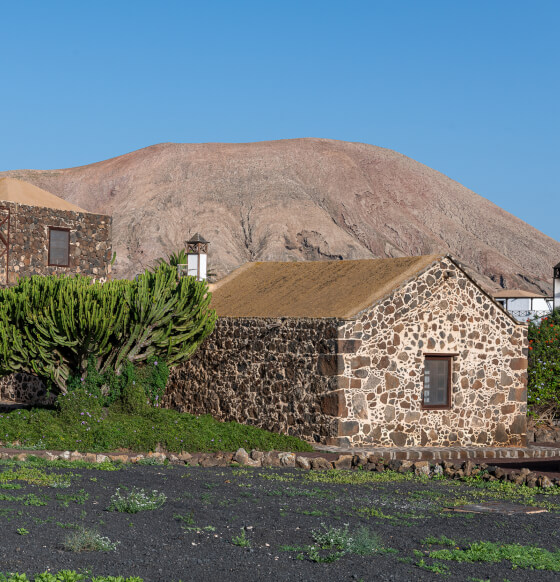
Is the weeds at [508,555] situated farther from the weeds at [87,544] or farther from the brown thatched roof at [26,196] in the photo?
the brown thatched roof at [26,196]

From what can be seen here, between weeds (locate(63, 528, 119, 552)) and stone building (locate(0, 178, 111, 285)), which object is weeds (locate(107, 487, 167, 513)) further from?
stone building (locate(0, 178, 111, 285))

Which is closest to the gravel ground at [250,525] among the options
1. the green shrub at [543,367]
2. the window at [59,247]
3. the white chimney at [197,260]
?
the green shrub at [543,367]

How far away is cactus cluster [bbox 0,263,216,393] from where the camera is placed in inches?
690

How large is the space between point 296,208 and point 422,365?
7322cm

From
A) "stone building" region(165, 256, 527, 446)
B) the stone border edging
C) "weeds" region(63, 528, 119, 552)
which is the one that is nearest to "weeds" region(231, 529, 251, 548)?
"weeds" region(63, 528, 119, 552)

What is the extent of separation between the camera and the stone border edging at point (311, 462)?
1313 cm

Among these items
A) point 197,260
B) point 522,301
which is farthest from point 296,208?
point 197,260

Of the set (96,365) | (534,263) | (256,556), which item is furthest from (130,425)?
(534,263)

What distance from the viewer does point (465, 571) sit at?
280 inches

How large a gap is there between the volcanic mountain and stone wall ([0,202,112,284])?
1899 inches

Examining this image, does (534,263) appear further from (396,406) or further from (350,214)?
(396,406)

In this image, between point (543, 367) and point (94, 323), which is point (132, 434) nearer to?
point (94, 323)

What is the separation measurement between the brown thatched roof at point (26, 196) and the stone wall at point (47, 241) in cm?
50

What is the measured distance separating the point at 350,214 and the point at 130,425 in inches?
3066
